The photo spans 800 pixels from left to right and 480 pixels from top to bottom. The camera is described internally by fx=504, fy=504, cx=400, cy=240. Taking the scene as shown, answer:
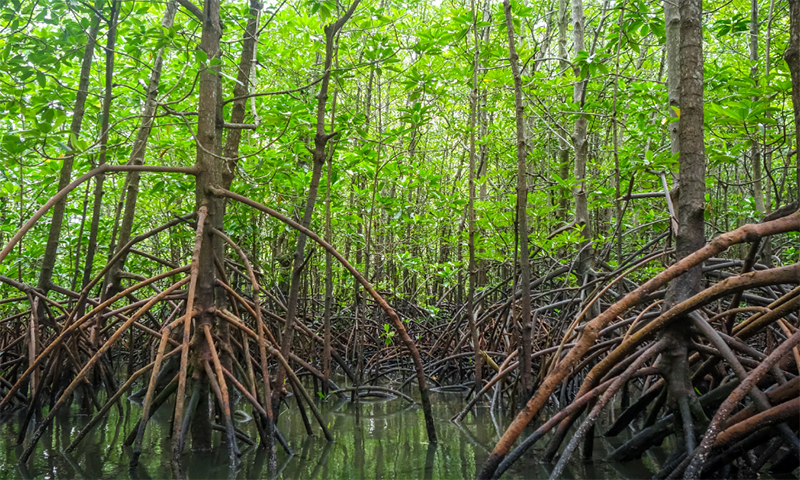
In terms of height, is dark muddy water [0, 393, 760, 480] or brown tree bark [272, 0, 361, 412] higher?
brown tree bark [272, 0, 361, 412]

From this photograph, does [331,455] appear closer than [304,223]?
Yes

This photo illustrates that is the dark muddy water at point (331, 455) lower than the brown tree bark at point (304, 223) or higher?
lower

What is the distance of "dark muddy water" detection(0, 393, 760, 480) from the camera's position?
8.57 feet

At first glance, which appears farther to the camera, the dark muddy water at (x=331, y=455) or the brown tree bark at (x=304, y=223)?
the brown tree bark at (x=304, y=223)

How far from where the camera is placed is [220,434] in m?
3.34

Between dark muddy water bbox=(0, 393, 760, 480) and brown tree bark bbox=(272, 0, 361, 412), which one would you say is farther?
brown tree bark bbox=(272, 0, 361, 412)

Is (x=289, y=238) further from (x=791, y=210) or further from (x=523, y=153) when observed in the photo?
(x=791, y=210)

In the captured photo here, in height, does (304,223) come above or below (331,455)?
above

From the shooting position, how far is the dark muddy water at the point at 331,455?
261 cm

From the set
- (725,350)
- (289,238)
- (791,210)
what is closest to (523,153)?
(791,210)

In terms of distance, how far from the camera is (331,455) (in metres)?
3.04

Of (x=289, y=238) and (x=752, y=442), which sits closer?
(x=752, y=442)

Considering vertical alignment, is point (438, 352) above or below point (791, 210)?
below

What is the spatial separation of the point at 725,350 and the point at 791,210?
0.91m
